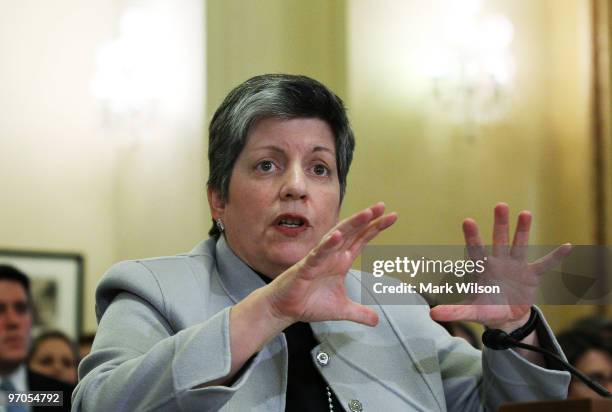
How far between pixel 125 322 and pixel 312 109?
647 millimetres

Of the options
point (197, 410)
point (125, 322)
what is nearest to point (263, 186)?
point (125, 322)

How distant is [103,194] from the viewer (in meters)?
5.64

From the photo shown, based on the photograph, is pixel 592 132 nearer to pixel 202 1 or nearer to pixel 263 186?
pixel 202 1

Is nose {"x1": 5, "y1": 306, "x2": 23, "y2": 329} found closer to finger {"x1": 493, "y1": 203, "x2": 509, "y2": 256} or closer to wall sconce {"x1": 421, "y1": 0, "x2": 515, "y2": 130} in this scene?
wall sconce {"x1": 421, "y1": 0, "x2": 515, "y2": 130}

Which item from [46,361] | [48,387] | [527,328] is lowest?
[46,361]

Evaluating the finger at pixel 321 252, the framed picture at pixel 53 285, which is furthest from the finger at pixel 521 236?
the framed picture at pixel 53 285

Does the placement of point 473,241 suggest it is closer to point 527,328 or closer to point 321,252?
point 527,328

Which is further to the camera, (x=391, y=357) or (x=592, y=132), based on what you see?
(x=592, y=132)

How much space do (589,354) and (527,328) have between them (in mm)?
1569

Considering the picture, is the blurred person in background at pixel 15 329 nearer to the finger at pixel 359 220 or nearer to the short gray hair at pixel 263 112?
the short gray hair at pixel 263 112

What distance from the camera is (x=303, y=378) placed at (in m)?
2.02

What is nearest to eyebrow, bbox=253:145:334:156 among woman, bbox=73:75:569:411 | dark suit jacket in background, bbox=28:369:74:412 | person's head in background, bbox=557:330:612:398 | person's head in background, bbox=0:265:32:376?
woman, bbox=73:75:569:411

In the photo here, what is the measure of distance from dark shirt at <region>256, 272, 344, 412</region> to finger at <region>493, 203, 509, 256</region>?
A: 1.46ft

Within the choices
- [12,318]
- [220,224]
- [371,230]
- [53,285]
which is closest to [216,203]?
[220,224]
